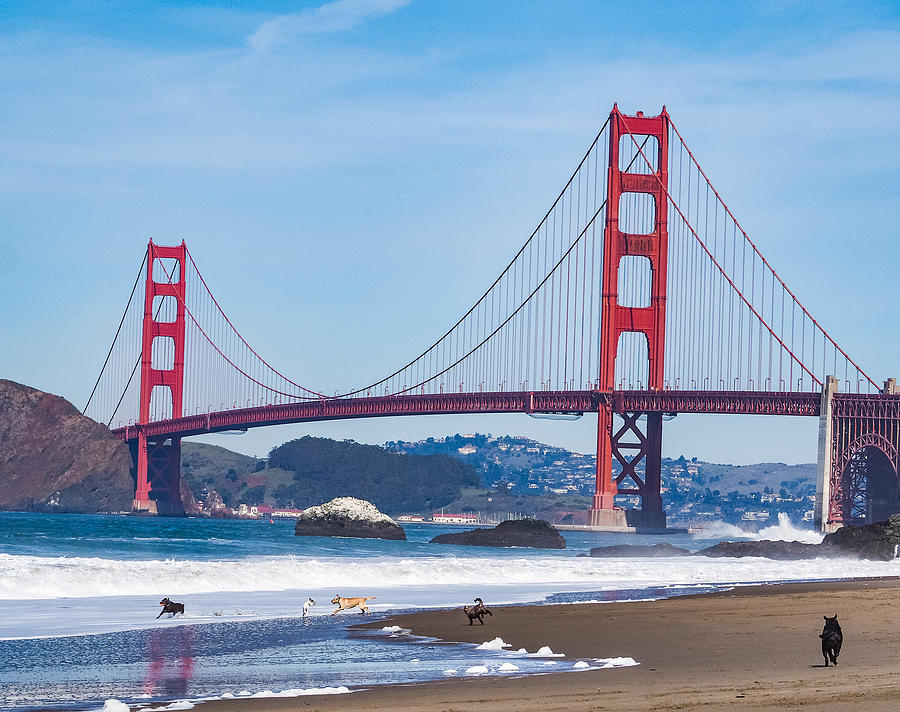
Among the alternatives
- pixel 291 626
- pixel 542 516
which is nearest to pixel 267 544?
pixel 291 626

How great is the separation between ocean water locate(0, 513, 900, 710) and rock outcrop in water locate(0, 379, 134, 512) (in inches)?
2901

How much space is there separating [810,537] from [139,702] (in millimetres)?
60815

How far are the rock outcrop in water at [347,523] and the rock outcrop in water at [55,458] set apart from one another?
50.0 metres

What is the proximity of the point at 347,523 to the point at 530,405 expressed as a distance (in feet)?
48.7

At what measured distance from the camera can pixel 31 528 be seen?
196 ft

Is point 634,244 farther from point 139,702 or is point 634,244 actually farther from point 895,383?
point 139,702

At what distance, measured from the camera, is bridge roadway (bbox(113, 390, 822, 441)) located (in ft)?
235

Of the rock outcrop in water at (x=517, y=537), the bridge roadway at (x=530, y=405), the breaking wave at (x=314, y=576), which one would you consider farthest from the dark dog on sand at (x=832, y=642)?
the bridge roadway at (x=530, y=405)

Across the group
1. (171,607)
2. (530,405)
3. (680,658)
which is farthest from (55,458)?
(680,658)

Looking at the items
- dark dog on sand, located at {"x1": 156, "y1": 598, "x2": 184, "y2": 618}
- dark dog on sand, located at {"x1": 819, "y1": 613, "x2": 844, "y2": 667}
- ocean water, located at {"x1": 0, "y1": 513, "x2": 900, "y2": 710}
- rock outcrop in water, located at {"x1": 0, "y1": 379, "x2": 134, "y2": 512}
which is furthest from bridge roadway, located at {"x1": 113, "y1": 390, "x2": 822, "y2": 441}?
dark dog on sand, located at {"x1": 819, "y1": 613, "x2": 844, "y2": 667}

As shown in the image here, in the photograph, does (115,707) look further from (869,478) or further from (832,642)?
(869,478)

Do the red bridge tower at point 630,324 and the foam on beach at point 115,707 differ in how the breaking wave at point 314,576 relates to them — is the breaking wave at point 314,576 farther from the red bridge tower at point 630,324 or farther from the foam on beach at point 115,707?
the red bridge tower at point 630,324

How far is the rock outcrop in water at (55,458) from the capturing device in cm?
11225

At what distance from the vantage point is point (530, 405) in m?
73.9
